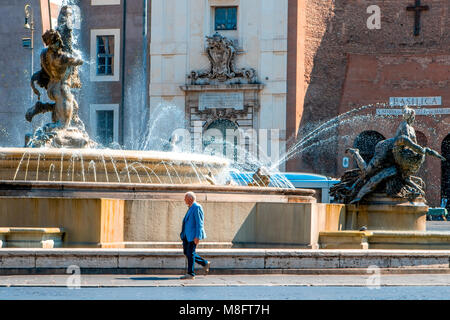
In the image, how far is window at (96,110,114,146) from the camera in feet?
161

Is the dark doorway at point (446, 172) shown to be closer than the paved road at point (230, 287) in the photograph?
No

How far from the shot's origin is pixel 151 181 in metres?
18.3

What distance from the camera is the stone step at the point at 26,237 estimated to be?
1448 centimetres

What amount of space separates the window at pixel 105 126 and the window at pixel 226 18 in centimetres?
681

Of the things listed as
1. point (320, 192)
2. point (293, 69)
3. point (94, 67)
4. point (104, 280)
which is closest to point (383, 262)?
point (104, 280)

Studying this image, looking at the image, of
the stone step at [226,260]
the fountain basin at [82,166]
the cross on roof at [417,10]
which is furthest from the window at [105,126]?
the stone step at [226,260]

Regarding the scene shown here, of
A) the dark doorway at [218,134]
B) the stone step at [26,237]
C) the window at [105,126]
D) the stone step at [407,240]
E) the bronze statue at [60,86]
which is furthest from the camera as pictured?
the window at [105,126]

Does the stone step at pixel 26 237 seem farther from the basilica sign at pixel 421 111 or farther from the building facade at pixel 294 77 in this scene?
the basilica sign at pixel 421 111

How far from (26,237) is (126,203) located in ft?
5.30

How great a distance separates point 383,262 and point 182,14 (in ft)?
110

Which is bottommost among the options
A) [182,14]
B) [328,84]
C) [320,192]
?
[320,192]

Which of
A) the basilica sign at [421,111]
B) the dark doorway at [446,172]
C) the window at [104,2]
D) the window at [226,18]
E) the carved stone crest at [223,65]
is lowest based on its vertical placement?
the dark doorway at [446,172]
